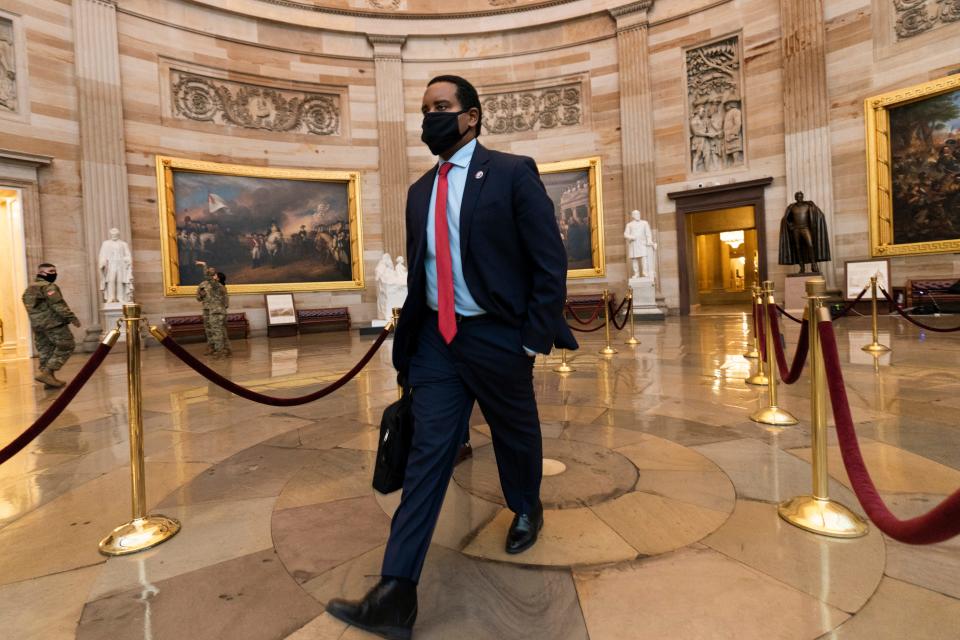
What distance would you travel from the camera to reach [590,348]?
8.25 meters

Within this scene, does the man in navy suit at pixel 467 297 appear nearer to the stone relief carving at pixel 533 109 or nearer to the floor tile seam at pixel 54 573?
the floor tile seam at pixel 54 573

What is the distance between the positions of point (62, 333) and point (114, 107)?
9.32 metres

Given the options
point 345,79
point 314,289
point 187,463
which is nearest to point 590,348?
point 187,463

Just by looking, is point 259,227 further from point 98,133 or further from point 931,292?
point 931,292

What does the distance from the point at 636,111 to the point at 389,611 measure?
1685 centimetres

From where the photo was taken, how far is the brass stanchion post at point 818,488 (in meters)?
2.10

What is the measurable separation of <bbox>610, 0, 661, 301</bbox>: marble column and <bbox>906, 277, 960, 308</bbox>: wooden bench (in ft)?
19.7

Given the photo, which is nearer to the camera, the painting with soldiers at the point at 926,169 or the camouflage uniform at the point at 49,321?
the camouflage uniform at the point at 49,321

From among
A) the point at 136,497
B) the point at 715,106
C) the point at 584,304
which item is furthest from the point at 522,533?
the point at 715,106

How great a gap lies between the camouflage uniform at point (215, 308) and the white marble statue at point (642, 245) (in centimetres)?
1088

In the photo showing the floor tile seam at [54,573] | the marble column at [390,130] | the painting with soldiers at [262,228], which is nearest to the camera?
the floor tile seam at [54,573]

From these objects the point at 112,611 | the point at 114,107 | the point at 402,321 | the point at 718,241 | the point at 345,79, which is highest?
the point at 345,79

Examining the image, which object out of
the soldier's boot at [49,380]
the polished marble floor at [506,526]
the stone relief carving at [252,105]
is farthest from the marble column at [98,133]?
the polished marble floor at [506,526]

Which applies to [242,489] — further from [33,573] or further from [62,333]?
[62,333]
